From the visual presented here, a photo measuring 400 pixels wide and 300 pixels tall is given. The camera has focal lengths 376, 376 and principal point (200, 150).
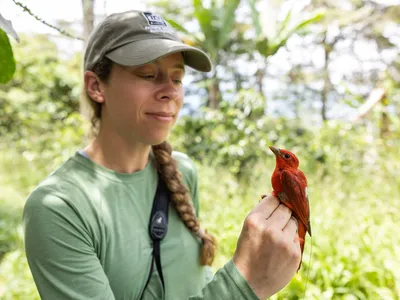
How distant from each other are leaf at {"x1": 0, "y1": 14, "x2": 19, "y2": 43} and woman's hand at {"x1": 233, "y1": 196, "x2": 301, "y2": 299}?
60cm

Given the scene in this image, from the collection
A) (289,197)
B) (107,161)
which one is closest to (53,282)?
(107,161)

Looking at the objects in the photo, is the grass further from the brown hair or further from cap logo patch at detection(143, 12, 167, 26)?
cap logo patch at detection(143, 12, 167, 26)

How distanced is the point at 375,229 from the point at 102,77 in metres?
2.92

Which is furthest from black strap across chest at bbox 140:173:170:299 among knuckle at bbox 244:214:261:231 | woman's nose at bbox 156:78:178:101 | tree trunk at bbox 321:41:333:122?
tree trunk at bbox 321:41:333:122

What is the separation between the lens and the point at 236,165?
5625 mm

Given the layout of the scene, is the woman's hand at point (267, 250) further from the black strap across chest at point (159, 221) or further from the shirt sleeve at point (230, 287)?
the black strap across chest at point (159, 221)

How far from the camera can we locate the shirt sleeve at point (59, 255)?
987 millimetres

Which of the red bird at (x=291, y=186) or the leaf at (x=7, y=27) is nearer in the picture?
the leaf at (x=7, y=27)

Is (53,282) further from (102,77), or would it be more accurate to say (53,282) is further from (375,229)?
(375,229)

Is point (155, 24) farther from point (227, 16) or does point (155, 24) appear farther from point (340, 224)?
point (227, 16)

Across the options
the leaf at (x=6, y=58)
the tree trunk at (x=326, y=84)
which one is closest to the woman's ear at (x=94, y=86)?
the leaf at (x=6, y=58)

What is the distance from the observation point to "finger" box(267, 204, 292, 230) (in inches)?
33.6

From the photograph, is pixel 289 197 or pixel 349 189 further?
pixel 349 189

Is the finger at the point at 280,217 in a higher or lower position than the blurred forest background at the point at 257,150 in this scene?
higher
